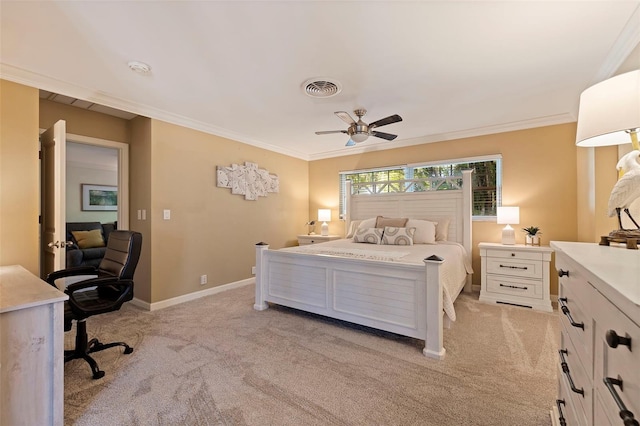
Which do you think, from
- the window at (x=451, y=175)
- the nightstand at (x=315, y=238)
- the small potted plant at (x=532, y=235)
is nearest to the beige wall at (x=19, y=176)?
the nightstand at (x=315, y=238)

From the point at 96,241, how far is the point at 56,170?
382 cm

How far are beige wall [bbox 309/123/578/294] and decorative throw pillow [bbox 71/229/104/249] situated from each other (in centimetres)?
645

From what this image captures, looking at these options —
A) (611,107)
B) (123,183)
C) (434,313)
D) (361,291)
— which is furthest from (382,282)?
(123,183)

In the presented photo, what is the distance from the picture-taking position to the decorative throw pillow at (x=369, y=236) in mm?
3801

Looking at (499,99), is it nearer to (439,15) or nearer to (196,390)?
(439,15)

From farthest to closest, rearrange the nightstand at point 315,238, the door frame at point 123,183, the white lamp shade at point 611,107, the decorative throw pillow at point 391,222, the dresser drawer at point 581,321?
the nightstand at point 315,238, the decorative throw pillow at point 391,222, the door frame at point 123,183, the white lamp shade at point 611,107, the dresser drawer at point 581,321

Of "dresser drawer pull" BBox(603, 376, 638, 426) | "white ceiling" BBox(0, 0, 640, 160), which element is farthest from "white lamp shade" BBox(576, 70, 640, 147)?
"dresser drawer pull" BBox(603, 376, 638, 426)

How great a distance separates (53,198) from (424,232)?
164 inches

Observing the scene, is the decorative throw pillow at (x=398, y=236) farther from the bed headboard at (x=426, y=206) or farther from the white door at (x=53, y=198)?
the white door at (x=53, y=198)

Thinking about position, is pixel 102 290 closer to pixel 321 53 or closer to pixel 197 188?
pixel 197 188

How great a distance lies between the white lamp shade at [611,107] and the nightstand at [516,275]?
2577 mm

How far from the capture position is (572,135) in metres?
3.39

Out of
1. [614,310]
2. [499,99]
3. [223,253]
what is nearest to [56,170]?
[223,253]

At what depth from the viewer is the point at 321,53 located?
2.07 metres
